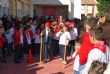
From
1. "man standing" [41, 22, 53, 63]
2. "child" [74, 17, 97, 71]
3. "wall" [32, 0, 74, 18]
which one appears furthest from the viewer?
"wall" [32, 0, 74, 18]

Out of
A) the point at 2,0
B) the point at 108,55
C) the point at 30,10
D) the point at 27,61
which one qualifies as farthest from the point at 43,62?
the point at 30,10

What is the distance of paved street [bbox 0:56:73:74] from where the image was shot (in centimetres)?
1469

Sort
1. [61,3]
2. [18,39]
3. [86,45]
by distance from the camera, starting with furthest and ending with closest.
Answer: [61,3]
[18,39]
[86,45]

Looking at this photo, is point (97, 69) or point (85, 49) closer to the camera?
point (97, 69)

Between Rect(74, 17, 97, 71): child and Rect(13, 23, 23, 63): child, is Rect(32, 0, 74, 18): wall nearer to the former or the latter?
Rect(13, 23, 23, 63): child

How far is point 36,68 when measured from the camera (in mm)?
15594

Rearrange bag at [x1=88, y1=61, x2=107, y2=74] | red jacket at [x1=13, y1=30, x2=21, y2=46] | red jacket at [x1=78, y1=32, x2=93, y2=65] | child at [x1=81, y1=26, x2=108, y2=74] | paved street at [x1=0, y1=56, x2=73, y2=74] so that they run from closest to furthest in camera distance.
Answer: bag at [x1=88, y1=61, x2=107, y2=74] → child at [x1=81, y1=26, x2=108, y2=74] → red jacket at [x1=78, y1=32, x2=93, y2=65] → paved street at [x1=0, y1=56, x2=73, y2=74] → red jacket at [x1=13, y1=30, x2=21, y2=46]

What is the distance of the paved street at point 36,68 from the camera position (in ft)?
48.2

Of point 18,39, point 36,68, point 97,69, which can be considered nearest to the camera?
point 97,69

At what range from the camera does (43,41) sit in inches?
689

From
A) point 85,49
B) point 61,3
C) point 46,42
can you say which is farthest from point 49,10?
point 85,49

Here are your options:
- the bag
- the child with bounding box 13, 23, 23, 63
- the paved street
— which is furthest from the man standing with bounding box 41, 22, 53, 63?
the bag

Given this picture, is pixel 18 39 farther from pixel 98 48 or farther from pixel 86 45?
pixel 98 48

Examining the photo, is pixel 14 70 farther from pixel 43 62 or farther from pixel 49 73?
pixel 43 62
